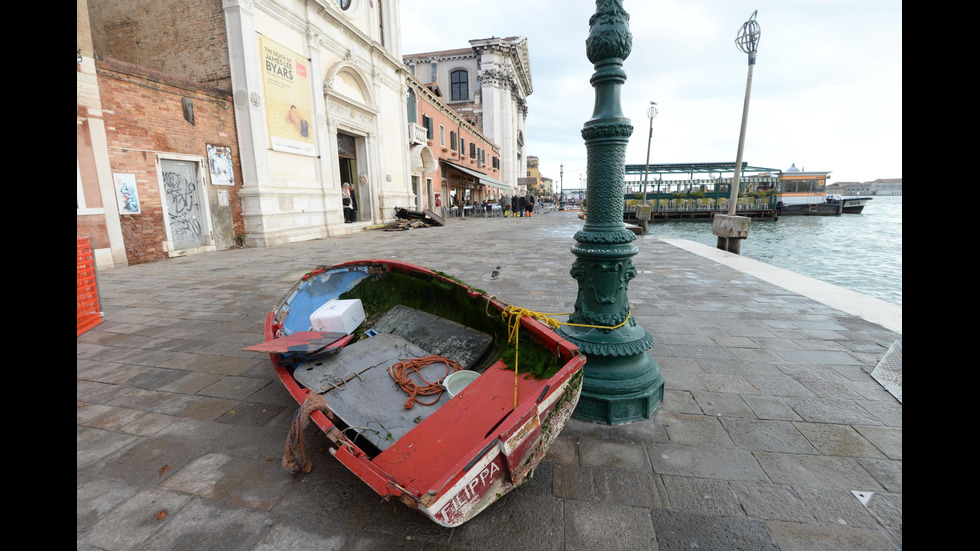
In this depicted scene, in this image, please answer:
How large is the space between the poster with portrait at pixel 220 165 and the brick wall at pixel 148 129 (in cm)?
15

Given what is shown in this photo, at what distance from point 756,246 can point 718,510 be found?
19812 millimetres

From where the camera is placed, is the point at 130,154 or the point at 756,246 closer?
the point at 130,154

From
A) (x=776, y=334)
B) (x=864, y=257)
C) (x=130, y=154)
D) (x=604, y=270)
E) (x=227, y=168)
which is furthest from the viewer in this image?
(x=864, y=257)

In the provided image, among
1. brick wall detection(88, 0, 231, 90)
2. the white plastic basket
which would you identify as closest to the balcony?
brick wall detection(88, 0, 231, 90)

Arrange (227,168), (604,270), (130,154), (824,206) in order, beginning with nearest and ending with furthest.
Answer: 1. (604,270)
2. (130,154)
3. (227,168)
4. (824,206)

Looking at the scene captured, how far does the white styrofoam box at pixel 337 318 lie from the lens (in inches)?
137

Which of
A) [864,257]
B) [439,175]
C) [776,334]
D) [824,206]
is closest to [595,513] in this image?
[776,334]

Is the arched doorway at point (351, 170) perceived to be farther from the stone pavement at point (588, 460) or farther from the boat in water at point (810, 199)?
the boat in water at point (810, 199)

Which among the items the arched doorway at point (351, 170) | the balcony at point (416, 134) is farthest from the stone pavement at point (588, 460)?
the balcony at point (416, 134)

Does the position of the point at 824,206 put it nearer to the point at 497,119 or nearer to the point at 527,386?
the point at 497,119

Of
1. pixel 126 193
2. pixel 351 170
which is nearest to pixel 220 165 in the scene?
pixel 126 193

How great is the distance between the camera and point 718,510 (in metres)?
1.85

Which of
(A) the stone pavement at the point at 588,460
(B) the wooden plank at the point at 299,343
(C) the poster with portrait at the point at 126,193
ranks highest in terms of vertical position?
(C) the poster with portrait at the point at 126,193

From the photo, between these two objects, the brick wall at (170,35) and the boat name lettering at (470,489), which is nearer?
the boat name lettering at (470,489)
